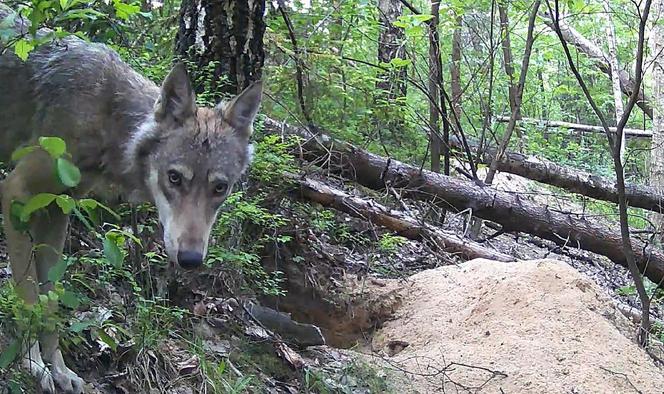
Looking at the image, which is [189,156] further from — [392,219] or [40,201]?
[392,219]

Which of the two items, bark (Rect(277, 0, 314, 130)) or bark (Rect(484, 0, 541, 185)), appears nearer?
bark (Rect(277, 0, 314, 130))

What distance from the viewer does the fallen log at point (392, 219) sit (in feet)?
21.4

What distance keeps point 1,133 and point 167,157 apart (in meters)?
1.01

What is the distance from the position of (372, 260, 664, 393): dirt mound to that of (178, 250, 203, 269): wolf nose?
216 cm

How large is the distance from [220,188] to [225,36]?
2.71 meters

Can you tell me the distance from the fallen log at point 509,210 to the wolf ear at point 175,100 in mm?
3703

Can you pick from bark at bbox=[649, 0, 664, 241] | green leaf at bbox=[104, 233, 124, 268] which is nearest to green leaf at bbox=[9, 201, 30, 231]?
green leaf at bbox=[104, 233, 124, 268]

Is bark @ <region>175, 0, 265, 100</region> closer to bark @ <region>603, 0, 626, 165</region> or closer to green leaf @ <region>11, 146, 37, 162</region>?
green leaf @ <region>11, 146, 37, 162</region>

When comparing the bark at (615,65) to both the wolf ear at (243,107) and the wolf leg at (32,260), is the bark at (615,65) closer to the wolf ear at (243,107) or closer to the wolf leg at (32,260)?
the wolf ear at (243,107)

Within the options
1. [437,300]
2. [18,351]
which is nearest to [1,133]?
[18,351]

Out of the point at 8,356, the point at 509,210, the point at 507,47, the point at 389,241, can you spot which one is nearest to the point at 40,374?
the point at 8,356

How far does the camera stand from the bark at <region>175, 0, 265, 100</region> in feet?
20.0

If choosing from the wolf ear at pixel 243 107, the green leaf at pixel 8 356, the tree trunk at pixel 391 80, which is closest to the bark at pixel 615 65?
the tree trunk at pixel 391 80

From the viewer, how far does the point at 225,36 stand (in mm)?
6094
